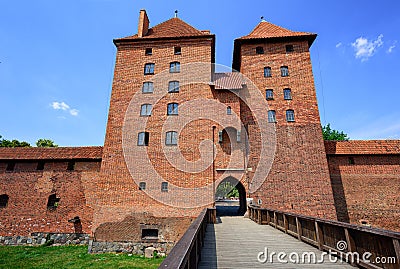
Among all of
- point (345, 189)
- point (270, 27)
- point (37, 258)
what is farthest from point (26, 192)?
point (270, 27)

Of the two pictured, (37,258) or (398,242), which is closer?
(398,242)

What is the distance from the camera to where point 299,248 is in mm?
5223

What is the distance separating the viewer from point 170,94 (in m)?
16.4

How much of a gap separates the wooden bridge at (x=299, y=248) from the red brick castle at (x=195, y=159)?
25.7 feet

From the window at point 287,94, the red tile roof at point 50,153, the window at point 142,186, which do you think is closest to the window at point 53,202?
the red tile roof at point 50,153

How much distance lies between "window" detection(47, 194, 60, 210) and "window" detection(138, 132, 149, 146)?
6.83m

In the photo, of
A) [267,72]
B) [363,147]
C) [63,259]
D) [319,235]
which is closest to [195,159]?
[267,72]

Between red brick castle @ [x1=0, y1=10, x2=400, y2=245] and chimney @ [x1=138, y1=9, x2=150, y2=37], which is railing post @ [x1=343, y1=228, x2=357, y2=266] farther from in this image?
chimney @ [x1=138, y1=9, x2=150, y2=37]

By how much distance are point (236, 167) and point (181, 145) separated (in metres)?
4.01

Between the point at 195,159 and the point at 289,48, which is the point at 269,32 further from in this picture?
the point at 195,159

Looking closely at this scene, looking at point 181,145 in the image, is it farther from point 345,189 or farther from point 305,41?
point 305,41

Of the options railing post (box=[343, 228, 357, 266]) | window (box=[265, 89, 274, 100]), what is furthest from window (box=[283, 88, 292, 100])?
railing post (box=[343, 228, 357, 266])

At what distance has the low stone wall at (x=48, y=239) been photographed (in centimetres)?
1450

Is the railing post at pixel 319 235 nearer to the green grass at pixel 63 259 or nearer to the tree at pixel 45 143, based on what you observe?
the green grass at pixel 63 259
